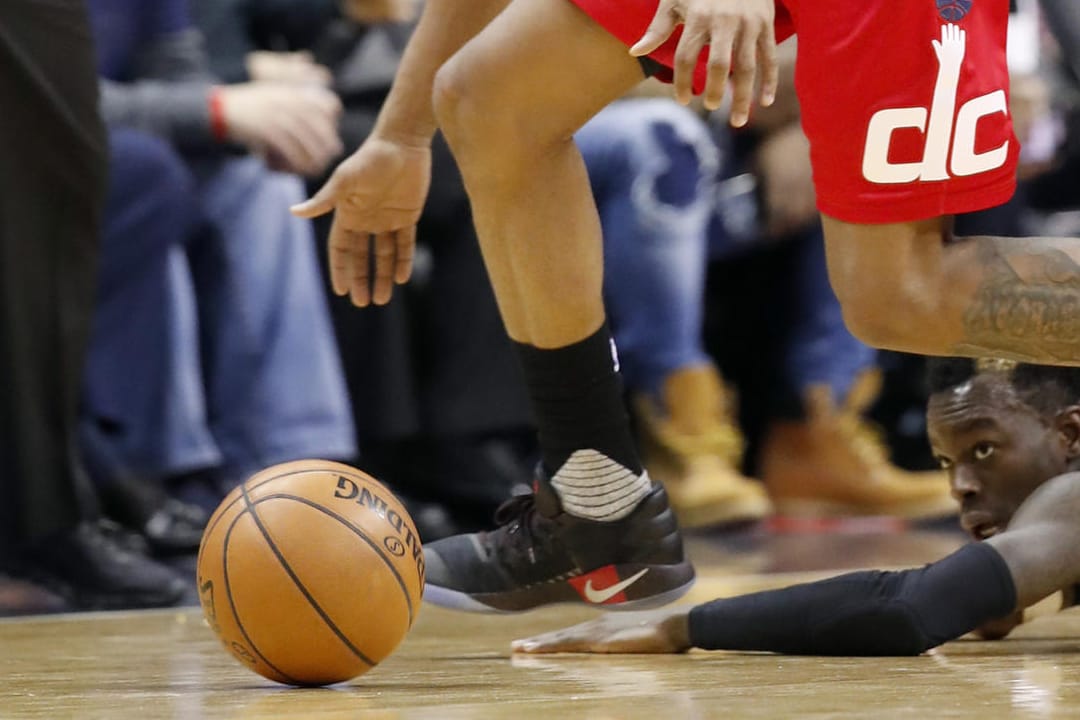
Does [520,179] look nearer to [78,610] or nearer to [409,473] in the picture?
[78,610]

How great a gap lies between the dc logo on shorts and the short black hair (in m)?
0.56

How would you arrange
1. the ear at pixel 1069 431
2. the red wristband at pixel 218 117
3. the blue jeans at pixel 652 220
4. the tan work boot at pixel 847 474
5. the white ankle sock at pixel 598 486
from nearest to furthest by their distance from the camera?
the ear at pixel 1069 431, the white ankle sock at pixel 598 486, the red wristband at pixel 218 117, the blue jeans at pixel 652 220, the tan work boot at pixel 847 474

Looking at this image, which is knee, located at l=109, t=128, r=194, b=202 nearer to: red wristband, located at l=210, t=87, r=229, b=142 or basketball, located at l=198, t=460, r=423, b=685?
red wristband, located at l=210, t=87, r=229, b=142

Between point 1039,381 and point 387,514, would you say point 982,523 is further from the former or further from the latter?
point 387,514

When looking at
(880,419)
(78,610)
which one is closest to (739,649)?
(78,610)

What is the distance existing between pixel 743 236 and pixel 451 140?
3620 mm

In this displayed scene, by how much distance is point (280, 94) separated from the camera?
4.58 metres

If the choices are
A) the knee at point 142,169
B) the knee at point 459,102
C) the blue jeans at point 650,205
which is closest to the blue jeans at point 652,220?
the blue jeans at point 650,205

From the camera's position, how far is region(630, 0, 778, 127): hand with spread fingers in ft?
6.63

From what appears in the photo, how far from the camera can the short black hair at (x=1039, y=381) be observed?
2.54 metres

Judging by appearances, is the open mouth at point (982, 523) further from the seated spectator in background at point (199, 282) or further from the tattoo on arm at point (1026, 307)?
the seated spectator in background at point (199, 282)

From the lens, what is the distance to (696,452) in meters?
5.61

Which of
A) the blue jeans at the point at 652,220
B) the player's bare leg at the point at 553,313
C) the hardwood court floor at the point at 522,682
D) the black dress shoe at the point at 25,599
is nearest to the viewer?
the hardwood court floor at the point at 522,682

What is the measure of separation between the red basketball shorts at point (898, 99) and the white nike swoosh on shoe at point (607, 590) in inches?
27.5
